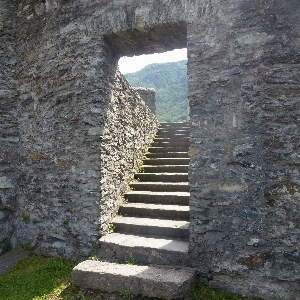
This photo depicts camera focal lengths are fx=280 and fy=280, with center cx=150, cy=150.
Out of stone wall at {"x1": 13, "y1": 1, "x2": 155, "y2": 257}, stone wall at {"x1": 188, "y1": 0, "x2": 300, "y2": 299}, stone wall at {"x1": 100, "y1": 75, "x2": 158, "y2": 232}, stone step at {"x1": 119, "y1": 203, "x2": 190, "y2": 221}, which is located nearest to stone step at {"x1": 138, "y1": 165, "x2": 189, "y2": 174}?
stone wall at {"x1": 100, "y1": 75, "x2": 158, "y2": 232}

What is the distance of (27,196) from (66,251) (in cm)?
109

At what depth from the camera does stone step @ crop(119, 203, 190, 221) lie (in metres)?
4.07

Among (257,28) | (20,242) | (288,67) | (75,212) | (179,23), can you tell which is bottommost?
(20,242)

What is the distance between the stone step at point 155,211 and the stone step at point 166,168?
1.24 metres

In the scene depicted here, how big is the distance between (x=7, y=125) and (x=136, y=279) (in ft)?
10.2

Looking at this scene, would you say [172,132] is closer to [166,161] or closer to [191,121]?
[166,161]

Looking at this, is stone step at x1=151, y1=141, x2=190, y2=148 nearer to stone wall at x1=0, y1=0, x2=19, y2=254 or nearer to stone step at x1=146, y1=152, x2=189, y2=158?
stone step at x1=146, y1=152, x2=189, y2=158

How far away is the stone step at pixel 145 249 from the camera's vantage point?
3291mm

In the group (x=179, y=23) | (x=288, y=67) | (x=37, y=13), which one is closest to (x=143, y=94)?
(x=37, y=13)

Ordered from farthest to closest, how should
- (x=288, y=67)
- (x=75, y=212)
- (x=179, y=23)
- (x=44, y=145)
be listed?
(x=44, y=145), (x=75, y=212), (x=179, y=23), (x=288, y=67)

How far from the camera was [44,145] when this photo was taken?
13.6ft

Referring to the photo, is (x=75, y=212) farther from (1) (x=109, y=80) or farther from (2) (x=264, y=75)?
(2) (x=264, y=75)

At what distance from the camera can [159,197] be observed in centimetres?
456

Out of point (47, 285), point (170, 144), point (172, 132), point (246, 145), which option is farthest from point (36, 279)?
point (172, 132)
